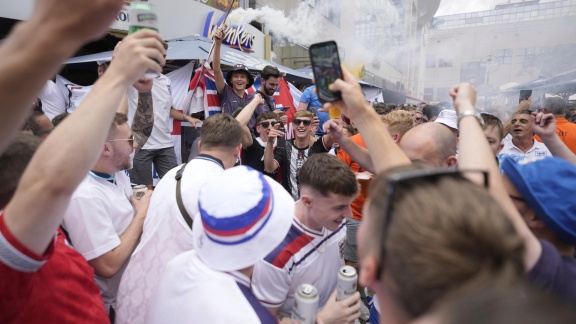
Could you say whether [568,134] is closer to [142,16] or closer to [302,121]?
[302,121]

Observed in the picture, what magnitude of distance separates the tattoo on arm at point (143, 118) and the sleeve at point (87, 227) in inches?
88.0

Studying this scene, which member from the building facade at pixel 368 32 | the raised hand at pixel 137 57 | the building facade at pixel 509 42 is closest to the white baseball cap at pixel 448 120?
the raised hand at pixel 137 57

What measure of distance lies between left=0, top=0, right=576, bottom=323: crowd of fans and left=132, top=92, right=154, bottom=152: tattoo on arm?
163 centimetres

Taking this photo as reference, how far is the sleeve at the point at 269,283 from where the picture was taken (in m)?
1.70

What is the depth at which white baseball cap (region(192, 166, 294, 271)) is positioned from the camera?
4.04 ft

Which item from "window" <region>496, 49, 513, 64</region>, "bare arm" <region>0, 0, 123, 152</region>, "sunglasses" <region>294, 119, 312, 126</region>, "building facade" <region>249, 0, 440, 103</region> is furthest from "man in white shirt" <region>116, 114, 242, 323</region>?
"window" <region>496, 49, 513, 64</region>

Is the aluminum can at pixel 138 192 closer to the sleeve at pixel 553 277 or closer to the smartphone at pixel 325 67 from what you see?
the smartphone at pixel 325 67

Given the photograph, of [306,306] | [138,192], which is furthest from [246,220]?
[138,192]

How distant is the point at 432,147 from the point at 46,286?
2007 millimetres

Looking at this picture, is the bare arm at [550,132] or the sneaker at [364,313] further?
the sneaker at [364,313]

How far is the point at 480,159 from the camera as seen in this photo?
4.63 ft

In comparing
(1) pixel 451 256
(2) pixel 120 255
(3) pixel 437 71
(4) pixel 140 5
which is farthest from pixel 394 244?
(3) pixel 437 71

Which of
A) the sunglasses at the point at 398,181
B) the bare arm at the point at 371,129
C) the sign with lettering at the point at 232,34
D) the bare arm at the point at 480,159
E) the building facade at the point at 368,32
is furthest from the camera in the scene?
the building facade at the point at 368,32

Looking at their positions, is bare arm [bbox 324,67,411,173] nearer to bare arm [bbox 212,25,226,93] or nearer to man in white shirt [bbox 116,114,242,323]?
man in white shirt [bbox 116,114,242,323]
